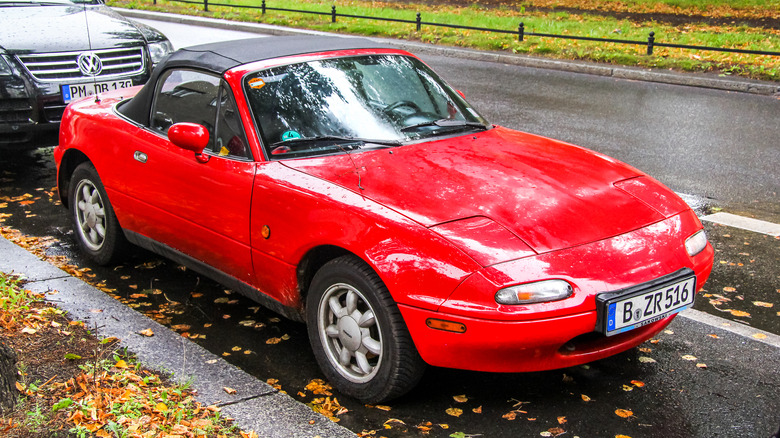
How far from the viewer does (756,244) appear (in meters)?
5.76

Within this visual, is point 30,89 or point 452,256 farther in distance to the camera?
point 30,89

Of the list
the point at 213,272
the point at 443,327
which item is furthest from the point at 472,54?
the point at 443,327

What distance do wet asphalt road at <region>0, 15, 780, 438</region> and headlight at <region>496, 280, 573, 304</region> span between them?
0.62 m

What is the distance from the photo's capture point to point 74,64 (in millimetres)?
7668

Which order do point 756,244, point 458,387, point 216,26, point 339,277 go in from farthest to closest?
point 216,26
point 756,244
point 458,387
point 339,277

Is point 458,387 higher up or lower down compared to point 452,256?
lower down

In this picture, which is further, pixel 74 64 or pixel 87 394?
pixel 74 64

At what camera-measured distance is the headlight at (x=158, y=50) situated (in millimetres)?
8508

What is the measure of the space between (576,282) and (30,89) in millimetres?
5892

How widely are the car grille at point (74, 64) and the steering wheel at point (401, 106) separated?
434 cm

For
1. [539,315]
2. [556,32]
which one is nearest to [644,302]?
[539,315]

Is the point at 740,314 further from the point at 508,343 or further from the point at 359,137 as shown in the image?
the point at 359,137

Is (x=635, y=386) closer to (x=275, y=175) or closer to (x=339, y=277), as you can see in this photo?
(x=339, y=277)

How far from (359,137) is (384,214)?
0.86 metres
